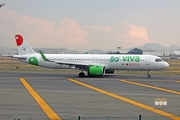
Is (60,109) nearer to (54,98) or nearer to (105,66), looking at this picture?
(54,98)

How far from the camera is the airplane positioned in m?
40.8

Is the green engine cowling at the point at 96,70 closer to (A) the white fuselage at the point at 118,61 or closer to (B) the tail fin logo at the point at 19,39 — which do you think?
(A) the white fuselage at the point at 118,61

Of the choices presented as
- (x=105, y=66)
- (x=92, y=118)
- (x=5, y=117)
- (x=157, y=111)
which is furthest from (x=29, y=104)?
(x=105, y=66)

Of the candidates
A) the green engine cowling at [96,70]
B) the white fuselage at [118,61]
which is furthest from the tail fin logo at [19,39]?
the green engine cowling at [96,70]

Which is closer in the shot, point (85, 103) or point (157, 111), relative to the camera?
point (157, 111)

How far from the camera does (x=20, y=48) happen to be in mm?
46625

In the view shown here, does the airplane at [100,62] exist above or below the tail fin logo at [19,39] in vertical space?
below

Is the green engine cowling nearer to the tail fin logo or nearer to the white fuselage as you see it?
the white fuselage

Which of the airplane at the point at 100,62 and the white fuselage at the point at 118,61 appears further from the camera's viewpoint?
the white fuselage at the point at 118,61

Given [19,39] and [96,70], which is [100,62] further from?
[19,39]

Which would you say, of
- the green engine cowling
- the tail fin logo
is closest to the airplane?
the green engine cowling

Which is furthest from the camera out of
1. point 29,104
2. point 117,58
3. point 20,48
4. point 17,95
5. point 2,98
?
point 20,48

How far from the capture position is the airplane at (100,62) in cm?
4084

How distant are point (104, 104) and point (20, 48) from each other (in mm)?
31028
